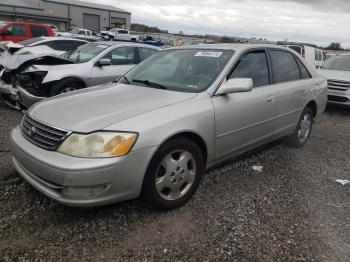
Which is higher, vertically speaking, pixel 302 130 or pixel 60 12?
pixel 60 12

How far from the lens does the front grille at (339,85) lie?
8.56m

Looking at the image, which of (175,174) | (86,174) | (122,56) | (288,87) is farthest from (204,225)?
(122,56)

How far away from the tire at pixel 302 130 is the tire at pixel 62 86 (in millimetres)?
4168

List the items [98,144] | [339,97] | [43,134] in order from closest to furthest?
[98,144], [43,134], [339,97]

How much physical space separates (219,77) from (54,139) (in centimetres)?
184

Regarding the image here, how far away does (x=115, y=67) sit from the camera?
7395 mm

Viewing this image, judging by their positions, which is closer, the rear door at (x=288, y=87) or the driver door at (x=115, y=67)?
the rear door at (x=288, y=87)

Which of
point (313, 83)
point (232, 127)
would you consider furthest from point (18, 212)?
point (313, 83)

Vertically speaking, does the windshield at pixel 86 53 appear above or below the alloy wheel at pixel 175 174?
above

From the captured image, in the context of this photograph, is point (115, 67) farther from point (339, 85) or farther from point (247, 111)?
point (339, 85)

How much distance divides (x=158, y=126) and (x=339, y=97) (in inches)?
281

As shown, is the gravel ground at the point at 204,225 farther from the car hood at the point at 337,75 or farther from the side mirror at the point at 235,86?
the car hood at the point at 337,75

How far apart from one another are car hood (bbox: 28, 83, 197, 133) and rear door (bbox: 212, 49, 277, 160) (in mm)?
481

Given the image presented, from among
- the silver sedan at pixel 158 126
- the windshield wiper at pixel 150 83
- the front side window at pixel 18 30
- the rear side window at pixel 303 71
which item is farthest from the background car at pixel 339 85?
the front side window at pixel 18 30
